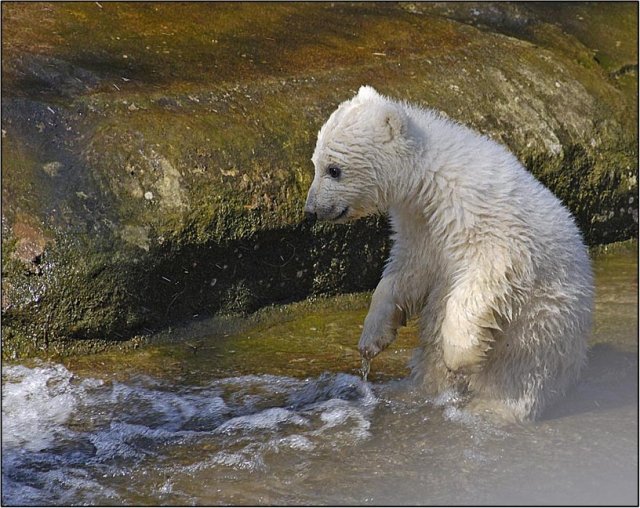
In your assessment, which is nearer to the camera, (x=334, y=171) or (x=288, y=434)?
(x=288, y=434)

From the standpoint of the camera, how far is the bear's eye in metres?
6.12

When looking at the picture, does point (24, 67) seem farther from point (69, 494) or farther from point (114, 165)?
point (69, 494)

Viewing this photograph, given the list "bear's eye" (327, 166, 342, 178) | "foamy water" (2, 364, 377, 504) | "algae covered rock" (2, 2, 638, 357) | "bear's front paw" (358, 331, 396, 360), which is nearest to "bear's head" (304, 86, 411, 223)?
"bear's eye" (327, 166, 342, 178)

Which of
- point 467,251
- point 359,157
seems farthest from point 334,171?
point 467,251

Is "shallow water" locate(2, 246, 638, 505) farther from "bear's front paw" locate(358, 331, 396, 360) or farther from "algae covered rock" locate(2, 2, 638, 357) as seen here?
"algae covered rock" locate(2, 2, 638, 357)

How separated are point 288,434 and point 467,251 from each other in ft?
4.75

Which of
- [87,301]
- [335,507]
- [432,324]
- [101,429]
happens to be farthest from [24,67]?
[335,507]

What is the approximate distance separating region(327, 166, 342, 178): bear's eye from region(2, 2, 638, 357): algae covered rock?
1.48 meters

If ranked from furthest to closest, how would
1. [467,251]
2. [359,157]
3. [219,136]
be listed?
[219,136], [359,157], [467,251]

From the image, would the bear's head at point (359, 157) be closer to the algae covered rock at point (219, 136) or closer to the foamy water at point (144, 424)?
the foamy water at point (144, 424)

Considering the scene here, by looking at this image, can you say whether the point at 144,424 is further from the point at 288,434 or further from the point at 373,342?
the point at 373,342

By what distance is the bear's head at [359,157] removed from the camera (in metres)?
6.02

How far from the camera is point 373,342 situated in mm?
6410

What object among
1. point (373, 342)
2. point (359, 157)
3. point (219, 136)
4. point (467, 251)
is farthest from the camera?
point (219, 136)
